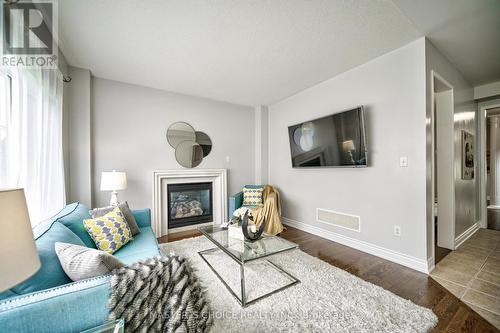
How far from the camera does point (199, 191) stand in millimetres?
3773

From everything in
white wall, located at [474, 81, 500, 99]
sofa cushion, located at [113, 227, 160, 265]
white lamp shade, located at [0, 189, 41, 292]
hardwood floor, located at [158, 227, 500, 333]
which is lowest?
hardwood floor, located at [158, 227, 500, 333]

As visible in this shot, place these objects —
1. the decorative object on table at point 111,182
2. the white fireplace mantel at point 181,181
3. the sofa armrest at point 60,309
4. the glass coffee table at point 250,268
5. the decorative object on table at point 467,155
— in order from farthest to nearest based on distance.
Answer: the white fireplace mantel at point 181,181, the decorative object on table at point 467,155, the decorative object on table at point 111,182, the glass coffee table at point 250,268, the sofa armrest at point 60,309

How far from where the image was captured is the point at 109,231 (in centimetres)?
178

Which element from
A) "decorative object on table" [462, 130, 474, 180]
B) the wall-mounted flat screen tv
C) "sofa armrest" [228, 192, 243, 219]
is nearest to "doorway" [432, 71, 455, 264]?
"decorative object on table" [462, 130, 474, 180]

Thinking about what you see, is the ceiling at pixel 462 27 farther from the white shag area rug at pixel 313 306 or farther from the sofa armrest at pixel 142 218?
the sofa armrest at pixel 142 218

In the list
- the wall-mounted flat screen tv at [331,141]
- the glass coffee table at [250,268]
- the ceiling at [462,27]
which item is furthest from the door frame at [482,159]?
the glass coffee table at [250,268]

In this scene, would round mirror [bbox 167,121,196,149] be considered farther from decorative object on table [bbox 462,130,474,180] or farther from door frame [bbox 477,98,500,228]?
door frame [bbox 477,98,500,228]

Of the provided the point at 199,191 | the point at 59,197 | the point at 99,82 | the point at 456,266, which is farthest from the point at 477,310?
the point at 99,82

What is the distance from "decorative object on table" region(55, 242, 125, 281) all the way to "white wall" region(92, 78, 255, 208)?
230cm

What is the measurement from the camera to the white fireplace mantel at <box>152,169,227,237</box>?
325 cm

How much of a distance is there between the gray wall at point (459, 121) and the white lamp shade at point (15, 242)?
3.02 meters

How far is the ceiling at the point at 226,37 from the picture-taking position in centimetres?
167

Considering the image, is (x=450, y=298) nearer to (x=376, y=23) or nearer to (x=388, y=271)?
(x=388, y=271)

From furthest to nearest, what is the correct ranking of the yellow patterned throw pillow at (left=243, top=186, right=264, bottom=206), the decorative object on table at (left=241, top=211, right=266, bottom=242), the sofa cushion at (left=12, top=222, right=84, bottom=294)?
the yellow patterned throw pillow at (left=243, top=186, right=264, bottom=206), the decorative object on table at (left=241, top=211, right=266, bottom=242), the sofa cushion at (left=12, top=222, right=84, bottom=294)
